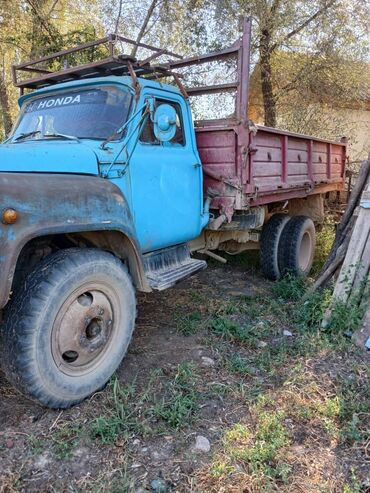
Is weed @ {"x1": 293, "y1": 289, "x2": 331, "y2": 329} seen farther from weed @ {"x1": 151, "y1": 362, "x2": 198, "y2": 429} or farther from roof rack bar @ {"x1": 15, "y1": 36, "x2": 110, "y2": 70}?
roof rack bar @ {"x1": 15, "y1": 36, "x2": 110, "y2": 70}

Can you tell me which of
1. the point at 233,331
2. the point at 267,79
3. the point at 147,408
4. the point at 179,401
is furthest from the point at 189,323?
the point at 267,79

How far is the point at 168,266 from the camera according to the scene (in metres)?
4.16

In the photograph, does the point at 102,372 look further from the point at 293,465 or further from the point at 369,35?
the point at 369,35

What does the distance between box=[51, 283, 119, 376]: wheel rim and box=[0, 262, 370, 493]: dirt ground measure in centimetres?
27

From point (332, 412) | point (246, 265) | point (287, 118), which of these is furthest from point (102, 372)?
point (287, 118)

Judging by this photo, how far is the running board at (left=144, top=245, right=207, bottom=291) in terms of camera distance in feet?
12.2

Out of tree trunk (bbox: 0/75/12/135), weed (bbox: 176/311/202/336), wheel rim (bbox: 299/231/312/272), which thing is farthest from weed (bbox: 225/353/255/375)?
tree trunk (bbox: 0/75/12/135)

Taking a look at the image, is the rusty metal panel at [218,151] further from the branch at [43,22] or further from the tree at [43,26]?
the branch at [43,22]

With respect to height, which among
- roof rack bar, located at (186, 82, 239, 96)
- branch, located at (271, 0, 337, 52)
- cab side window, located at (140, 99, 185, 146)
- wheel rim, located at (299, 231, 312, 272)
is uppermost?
branch, located at (271, 0, 337, 52)

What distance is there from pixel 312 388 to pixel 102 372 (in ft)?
4.92

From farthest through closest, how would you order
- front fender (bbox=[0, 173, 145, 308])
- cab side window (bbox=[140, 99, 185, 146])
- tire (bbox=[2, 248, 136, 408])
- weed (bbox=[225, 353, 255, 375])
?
cab side window (bbox=[140, 99, 185, 146]) → weed (bbox=[225, 353, 255, 375]) → tire (bbox=[2, 248, 136, 408]) → front fender (bbox=[0, 173, 145, 308])

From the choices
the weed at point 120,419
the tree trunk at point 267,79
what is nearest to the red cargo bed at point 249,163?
the weed at point 120,419

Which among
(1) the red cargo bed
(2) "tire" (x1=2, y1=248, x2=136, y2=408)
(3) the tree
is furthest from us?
(3) the tree

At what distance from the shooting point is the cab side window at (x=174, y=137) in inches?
144
